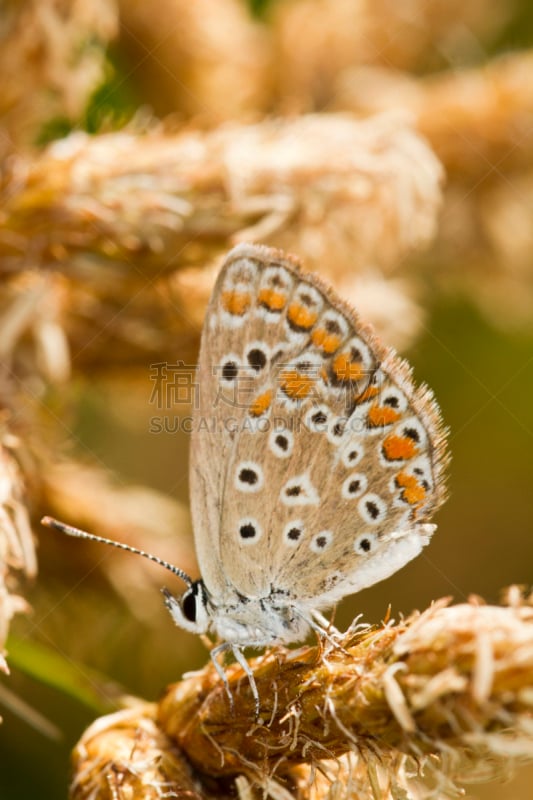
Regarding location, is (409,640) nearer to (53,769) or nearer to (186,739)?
(186,739)

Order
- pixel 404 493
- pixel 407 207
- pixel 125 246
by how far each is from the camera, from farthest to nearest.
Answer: pixel 407 207 → pixel 125 246 → pixel 404 493

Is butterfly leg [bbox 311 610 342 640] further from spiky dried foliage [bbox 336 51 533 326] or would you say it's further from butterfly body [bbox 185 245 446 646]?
spiky dried foliage [bbox 336 51 533 326]

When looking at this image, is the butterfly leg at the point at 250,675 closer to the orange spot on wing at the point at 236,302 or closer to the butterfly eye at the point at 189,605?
the butterfly eye at the point at 189,605

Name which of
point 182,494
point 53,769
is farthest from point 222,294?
point 182,494

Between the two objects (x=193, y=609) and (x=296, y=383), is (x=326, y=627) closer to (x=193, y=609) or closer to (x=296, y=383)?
(x=193, y=609)

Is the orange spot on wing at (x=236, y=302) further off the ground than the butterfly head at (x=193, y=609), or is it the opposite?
the orange spot on wing at (x=236, y=302)

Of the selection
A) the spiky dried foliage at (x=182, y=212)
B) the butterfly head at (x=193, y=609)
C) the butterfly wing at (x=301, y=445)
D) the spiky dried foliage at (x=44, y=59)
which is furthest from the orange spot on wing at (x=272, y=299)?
the spiky dried foliage at (x=44, y=59)
